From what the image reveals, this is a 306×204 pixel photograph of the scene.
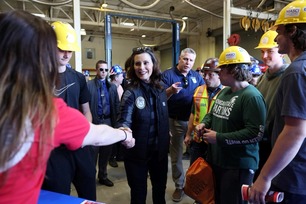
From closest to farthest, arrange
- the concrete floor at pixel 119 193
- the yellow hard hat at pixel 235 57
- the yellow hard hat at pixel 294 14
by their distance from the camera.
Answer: the yellow hard hat at pixel 294 14 < the yellow hard hat at pixel 235 57 < the concrete floor at pixel 119 193

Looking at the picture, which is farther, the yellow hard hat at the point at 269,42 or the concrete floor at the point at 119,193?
the concrete floor at the point at 119,193

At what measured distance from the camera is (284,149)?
4.27 ft

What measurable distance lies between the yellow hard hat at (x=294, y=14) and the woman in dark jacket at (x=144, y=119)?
1160mm

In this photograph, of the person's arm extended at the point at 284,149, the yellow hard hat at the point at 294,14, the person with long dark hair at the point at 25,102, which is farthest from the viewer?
the yellow hard hat at the point at 294,14

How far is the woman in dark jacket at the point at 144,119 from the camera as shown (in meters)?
2.22

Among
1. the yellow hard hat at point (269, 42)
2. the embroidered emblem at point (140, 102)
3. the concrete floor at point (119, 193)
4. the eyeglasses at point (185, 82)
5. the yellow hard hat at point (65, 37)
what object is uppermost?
the yellow hard hat at point (269, 42)

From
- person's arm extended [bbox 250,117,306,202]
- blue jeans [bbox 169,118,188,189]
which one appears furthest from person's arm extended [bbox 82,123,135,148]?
blue jeans [bbox 169,118,188,189]

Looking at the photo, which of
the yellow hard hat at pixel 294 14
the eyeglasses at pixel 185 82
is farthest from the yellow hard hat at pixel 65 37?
the eyeglasses at pixel 185 82

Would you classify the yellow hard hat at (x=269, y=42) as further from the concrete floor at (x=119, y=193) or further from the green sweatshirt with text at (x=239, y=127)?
the concrete floor at (x=119, y=193)

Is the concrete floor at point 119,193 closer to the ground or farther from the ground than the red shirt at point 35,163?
closer to the ground

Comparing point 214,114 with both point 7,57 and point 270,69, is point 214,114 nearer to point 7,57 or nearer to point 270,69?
point 270,69

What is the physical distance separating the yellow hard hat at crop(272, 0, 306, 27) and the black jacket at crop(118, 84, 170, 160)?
1.19 m

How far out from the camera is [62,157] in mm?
1819

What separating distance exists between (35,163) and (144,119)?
4.91 ft
